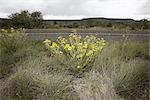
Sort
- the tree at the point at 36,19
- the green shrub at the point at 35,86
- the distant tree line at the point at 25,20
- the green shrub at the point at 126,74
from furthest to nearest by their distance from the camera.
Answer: the tree at the point at 36,19
the distant tree line at the point at 25,20
the green shrub at the point at 126,74
the green shrub at the point at 35,86

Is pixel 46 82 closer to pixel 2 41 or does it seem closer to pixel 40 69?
pixel 40 69

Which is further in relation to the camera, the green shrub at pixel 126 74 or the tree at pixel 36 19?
the tree at pixel 36 19

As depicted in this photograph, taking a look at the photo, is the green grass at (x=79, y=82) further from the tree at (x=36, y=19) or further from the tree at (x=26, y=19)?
the tree at (x=36, y=19)

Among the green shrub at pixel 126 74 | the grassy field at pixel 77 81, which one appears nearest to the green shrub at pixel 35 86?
the grassy field at pixel 77 81

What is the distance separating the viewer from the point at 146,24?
2519 cm

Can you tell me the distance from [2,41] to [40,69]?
294 centimetres

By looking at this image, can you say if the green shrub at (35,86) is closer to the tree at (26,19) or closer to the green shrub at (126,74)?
the green shrub at (126,74)

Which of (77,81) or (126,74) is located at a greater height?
(126,74)

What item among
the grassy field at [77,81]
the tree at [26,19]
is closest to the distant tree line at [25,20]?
the tree at [26,19]

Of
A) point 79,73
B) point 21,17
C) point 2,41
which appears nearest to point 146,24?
point 21,17

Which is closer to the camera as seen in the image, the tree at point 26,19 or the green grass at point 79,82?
the green grass at point 79,82

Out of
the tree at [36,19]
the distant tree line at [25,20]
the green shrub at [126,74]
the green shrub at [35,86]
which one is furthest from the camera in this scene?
the tree at [36,19]

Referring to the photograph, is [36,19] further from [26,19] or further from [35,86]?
[35,86]

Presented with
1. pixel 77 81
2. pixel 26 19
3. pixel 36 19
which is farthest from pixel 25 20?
pixel 77 81
